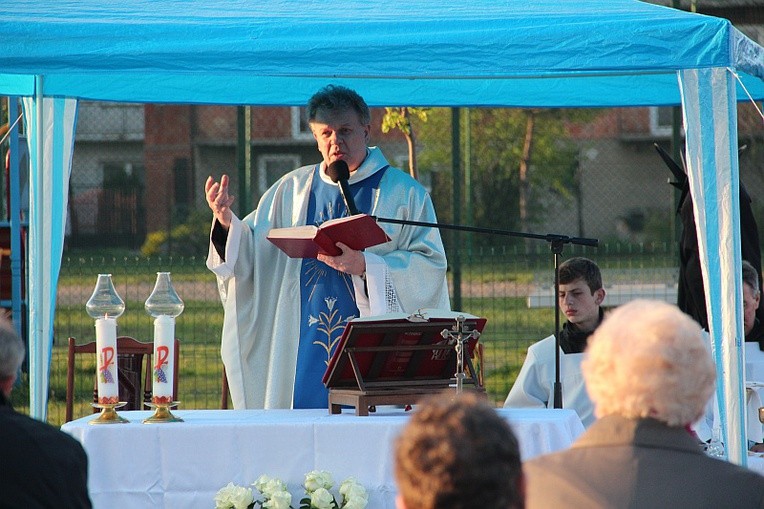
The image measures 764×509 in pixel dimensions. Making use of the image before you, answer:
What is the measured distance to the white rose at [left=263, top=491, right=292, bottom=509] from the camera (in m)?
3.95

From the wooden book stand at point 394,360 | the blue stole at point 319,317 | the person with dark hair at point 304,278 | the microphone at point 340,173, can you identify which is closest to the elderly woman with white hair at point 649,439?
the wooden book stand at point 394,360

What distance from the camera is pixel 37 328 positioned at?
483 centimetres

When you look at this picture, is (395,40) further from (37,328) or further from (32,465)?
(32,465)

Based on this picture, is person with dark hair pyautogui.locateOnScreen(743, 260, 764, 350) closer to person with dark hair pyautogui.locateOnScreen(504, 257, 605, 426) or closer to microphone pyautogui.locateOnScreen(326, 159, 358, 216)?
person with dark hair pyautogui.locateOnScreen(504, 257, 605, 426)

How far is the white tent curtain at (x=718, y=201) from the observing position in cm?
462

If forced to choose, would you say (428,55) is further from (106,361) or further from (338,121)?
(106,361)

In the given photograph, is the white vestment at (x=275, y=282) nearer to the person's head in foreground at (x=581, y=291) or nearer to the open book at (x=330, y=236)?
the open book at (x=330, y=236)

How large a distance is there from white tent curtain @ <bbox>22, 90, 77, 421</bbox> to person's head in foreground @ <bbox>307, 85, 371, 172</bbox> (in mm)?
1028

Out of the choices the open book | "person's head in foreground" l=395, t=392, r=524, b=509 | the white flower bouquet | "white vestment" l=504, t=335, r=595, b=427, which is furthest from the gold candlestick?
"person's head in foreground" l=395, t=392, r=524, b=509

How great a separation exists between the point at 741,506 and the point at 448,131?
12135 millimetres

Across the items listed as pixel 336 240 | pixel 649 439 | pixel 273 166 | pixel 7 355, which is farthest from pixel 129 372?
pixel 273 166

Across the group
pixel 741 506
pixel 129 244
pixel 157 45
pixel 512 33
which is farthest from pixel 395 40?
pixel 129 244

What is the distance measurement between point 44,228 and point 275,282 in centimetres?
106

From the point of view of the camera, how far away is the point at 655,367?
7.23ft
